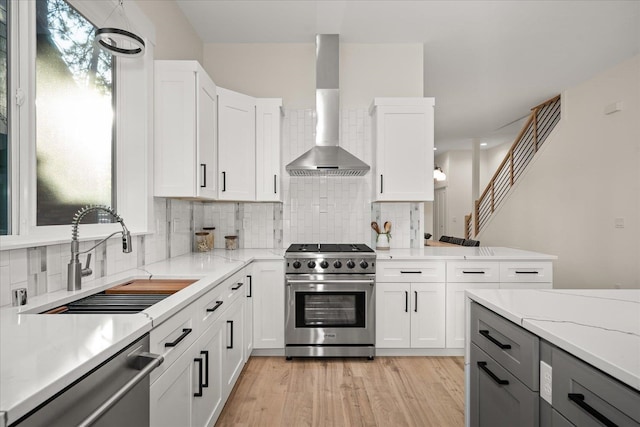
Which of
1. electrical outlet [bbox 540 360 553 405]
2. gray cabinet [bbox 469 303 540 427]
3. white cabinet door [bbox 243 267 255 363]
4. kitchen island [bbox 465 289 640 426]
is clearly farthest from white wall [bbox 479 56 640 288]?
white cabinet door [bbox 243 267 255 363]

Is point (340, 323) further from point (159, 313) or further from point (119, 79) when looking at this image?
point (119, 79)

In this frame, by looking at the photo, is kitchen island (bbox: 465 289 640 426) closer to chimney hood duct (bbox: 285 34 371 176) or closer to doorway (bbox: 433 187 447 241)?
chimney hood duct (bbox: 285 34 371 176)

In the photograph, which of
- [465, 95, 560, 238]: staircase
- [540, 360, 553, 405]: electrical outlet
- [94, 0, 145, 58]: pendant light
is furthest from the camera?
[465, 95, 560, 238]: staircase

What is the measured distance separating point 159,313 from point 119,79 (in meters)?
1.90

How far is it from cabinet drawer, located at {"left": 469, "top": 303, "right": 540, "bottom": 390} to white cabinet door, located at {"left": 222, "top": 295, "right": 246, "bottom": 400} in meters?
1.48

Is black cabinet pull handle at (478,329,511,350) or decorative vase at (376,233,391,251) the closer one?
black cabinet pull handle at (478,329,511,350)

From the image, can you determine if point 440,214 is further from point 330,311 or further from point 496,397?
point 496,397

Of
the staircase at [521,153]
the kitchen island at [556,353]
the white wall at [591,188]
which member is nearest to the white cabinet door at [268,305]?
the kitchen island at [556,353]

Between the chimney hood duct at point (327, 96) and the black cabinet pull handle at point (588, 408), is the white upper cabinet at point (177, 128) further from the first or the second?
the black cabinet pull handle at point (588, 408)

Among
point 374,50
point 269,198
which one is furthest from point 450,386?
point 374,50

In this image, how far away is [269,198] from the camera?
324 cm

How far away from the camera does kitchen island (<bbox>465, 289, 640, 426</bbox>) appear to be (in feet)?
2.63

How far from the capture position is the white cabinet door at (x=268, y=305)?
296 centimetres

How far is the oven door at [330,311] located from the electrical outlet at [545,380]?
6.19 ft
